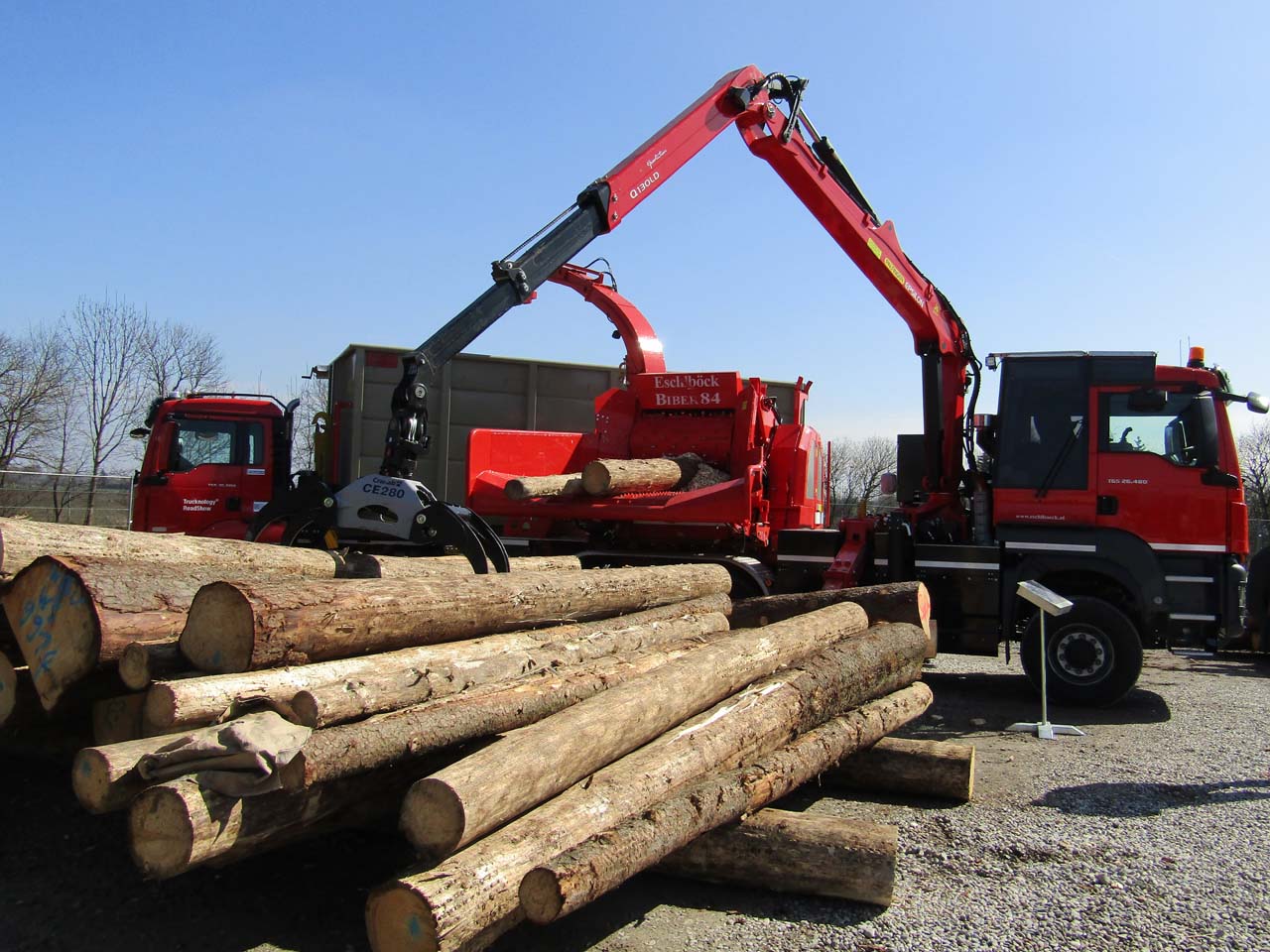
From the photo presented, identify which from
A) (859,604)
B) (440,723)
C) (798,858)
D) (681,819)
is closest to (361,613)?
(440,723)

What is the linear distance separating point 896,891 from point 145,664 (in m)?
3.35

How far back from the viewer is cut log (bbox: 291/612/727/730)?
378 cm

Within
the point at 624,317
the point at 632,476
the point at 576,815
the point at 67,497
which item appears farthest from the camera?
the point at 67,497

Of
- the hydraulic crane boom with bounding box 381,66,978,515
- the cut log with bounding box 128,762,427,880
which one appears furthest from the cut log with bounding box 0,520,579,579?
the hydraulic crane boom with bounding box 381,66,978,515

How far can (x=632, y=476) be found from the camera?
9.33m

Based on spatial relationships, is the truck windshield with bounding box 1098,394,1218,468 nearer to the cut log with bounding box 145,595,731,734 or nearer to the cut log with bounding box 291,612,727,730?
the cut log with bounding box 145,595,731,734

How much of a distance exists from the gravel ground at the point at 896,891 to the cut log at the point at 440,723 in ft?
2.60

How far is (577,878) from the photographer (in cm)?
328

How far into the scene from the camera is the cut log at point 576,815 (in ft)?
10.4

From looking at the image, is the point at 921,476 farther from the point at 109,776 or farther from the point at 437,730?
the point at 109,776

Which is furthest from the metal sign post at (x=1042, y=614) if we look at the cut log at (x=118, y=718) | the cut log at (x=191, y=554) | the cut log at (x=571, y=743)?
the cut log at (x=118, y=718)

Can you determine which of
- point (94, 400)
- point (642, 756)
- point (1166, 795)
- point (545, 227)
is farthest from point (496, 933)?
point (94, 400)

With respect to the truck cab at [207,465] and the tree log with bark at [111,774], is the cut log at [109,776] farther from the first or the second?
the truck cab at [207,465]

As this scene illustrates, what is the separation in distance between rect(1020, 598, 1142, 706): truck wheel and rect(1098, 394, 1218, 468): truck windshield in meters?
1.39
